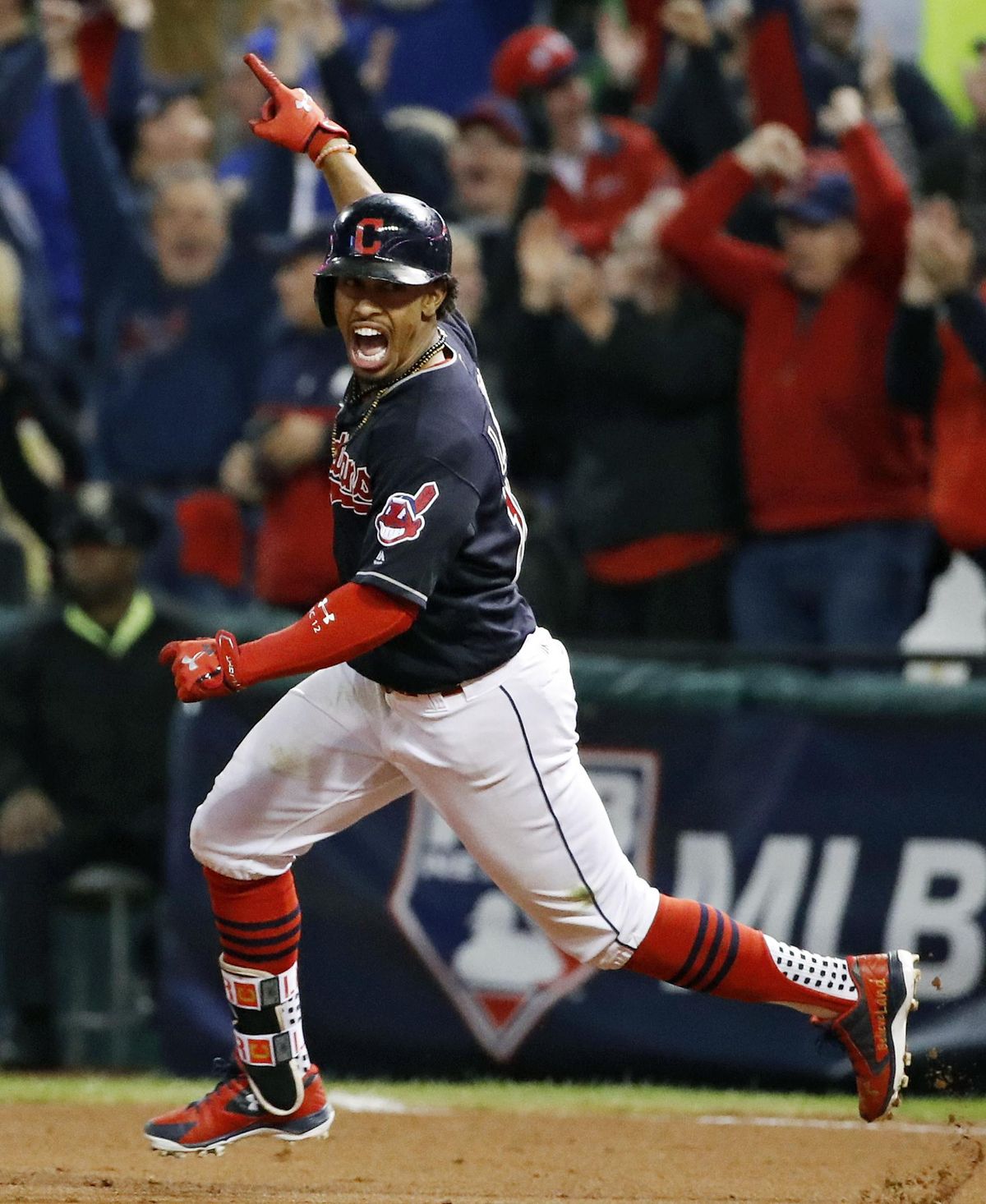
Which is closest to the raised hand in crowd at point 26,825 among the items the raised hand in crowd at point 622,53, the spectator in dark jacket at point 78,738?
the spectator in dark jacket at point 78,738

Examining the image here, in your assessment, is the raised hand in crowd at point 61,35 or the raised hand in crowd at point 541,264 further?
the raised hand in crowd at point 61,35

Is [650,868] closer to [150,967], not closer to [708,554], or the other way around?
[708,554]

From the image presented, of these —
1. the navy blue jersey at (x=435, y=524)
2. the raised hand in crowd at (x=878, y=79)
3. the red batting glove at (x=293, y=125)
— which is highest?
the raised hand in crowd at (x=878, y=79)

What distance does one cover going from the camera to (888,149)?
26.5ft

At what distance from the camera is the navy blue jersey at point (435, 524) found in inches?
165

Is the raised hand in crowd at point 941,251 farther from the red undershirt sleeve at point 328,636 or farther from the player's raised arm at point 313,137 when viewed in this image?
the red undershirt sleeve at point 328,636

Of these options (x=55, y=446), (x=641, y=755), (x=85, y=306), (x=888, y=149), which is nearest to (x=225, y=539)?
(x=55, y=446)

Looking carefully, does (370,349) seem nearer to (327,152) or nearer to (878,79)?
(327,152)

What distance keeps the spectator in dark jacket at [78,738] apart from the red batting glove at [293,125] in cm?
246

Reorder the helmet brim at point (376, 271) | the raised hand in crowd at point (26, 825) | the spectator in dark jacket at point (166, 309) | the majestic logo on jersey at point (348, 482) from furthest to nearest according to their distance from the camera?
1. the spectator in dark jacket at point (166, 309)
2. the raised hand in crowd at point (26, 825)
3. the majestic logo on jersey at point (348, 482)
4. the helmet brim at point (376, 271)

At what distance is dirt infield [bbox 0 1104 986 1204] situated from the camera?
4.73m

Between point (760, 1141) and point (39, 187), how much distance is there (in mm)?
6071

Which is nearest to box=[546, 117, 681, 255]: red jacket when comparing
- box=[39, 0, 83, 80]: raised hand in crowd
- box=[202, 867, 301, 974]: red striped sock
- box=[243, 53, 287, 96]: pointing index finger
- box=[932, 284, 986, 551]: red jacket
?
box=[932, 284, 986, 551]: red jacket

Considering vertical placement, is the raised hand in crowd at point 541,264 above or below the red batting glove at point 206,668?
above
